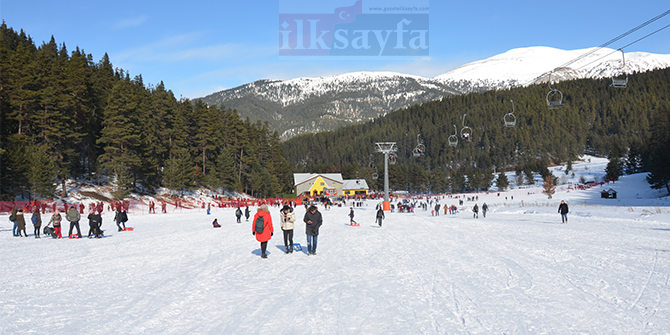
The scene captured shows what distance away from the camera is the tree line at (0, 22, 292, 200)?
34.8 m

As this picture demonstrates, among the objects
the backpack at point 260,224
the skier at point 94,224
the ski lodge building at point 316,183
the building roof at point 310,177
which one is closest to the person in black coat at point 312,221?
the backpack at point 260,224

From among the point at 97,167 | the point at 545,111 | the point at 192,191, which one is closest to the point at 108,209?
the point at 97,167

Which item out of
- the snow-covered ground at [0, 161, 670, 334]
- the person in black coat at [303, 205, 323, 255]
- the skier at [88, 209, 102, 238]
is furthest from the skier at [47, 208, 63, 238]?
the person in black coat at [303, 205, 323, 255]

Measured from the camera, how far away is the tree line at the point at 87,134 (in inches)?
1372

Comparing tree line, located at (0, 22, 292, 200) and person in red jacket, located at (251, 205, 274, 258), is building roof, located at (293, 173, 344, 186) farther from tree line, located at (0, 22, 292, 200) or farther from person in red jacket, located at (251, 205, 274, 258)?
person in red jacket, located at (251, 205, 274, 258)

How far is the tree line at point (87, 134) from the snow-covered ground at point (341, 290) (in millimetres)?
25045

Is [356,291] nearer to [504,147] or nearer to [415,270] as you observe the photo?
[415,270]

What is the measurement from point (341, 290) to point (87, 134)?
44213 millimetres

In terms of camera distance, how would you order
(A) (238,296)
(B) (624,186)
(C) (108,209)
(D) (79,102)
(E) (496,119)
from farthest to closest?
(E) (496,119) → (B) (624,186) → (D) (79,102) → (C) (108,209) → (A) (238,296)

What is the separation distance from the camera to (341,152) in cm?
18825

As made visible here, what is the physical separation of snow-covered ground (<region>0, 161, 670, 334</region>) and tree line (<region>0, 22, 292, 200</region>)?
25045mm

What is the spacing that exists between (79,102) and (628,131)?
184966 mm

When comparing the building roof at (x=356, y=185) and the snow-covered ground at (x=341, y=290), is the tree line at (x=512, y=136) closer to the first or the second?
the building roof at (x=356, y=185)

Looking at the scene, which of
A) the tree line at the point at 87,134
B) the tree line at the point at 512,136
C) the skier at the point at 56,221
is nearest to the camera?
the skier at the point at 56,221
